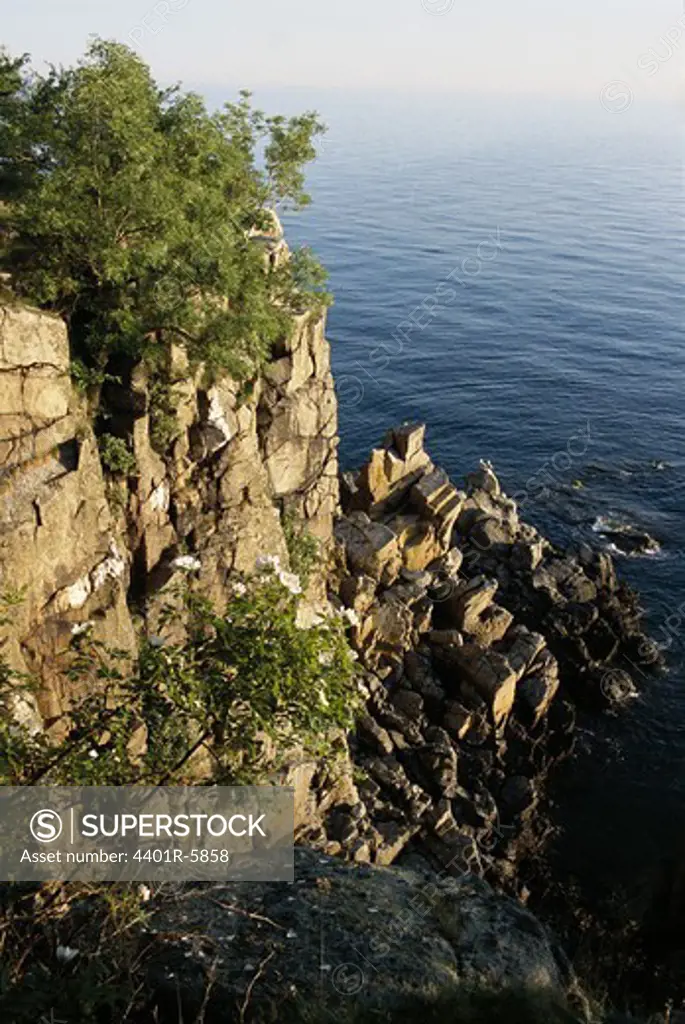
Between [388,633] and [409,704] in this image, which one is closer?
[409,704]

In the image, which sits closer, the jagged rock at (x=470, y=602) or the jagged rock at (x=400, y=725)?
the jagged rock at (x=400, y=725)

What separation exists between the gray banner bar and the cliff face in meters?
4.33

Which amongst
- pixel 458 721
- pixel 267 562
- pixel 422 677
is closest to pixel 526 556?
pixel 422 677

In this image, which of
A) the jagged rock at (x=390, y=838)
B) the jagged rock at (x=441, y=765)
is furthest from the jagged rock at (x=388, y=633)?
the jagged rock at (x=390, y=838)

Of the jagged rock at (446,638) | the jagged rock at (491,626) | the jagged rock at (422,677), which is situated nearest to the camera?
the jagged rock at (422,677)

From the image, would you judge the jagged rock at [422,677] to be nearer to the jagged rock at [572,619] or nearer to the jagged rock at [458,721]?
the jagged rock at [458,721]

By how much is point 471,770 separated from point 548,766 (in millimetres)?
4663

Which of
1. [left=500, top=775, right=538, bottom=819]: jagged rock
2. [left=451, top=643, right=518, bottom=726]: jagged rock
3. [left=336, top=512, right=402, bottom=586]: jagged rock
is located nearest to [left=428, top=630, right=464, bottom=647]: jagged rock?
[left=451, top=643, right=518, bottom=726]: jagged rock

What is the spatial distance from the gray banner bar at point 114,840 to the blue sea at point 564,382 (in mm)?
25930

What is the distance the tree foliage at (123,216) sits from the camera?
869 inches

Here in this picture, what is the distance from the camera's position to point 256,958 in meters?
10.7

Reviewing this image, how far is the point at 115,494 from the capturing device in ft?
79.8

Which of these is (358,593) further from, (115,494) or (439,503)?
(115,494)

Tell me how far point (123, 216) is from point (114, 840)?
17486 mm
